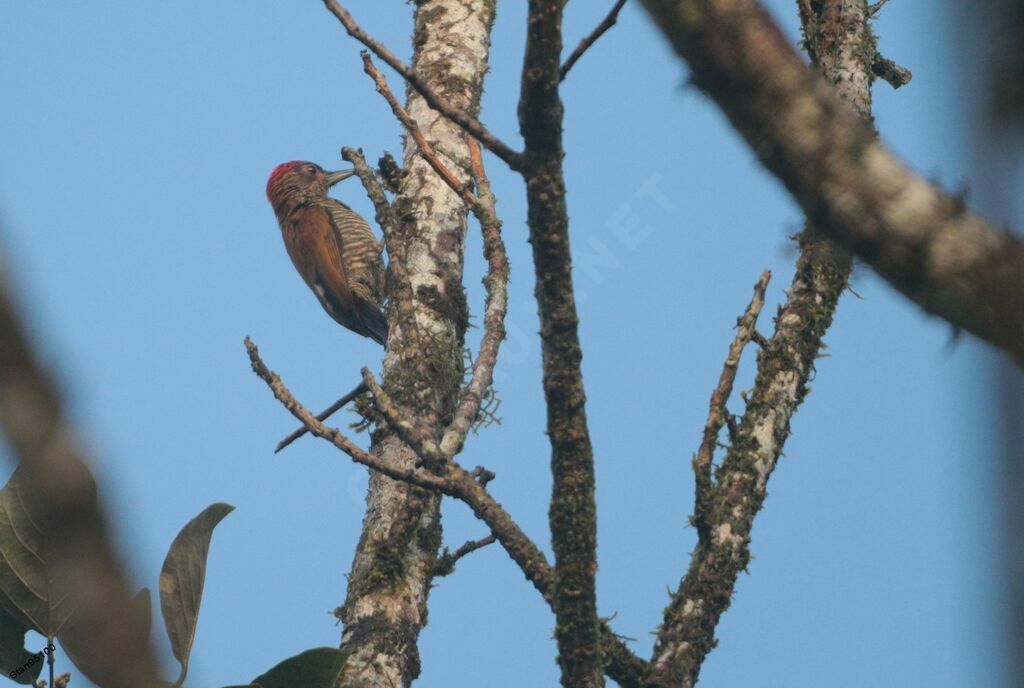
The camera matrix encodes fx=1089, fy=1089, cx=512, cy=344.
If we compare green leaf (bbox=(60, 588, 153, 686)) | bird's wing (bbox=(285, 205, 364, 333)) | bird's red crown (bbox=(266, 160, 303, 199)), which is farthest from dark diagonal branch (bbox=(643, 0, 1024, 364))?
bird's red crown (bbox=(266, 160, 303, 199))

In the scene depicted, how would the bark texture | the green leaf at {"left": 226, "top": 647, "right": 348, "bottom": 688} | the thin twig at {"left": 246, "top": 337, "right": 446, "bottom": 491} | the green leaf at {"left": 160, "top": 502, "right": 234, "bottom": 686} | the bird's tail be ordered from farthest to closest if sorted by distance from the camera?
the bird's tail
the bark texture
the thin twig at {"left": 246, "top": 337, "right": 446, "bottom": 491}
the green leaf at {"left": 226, "top": 647, "right": 348, "bottom": 688}
the green leaf at {"left": 160, "top": 502, "right": 234, "bottom": 686}

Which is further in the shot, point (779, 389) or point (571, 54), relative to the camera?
point (779, 389)

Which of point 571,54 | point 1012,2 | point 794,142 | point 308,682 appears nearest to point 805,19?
point 571,54

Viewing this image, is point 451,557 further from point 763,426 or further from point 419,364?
point 763,426

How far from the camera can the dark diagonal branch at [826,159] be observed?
1.01 meters

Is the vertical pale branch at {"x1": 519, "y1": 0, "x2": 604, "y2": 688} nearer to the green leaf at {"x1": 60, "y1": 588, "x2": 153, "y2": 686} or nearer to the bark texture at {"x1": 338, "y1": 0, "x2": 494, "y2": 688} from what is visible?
the bark texture at {"x1": 338, "y1": 0, "x2": 494, "y2": 688}

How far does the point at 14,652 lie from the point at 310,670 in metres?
0.63

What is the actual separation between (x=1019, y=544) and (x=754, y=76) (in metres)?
0.61

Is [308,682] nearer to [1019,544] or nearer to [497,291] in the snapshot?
[497,291]

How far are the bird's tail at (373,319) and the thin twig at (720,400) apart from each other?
514 cm

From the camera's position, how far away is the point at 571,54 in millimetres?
2002

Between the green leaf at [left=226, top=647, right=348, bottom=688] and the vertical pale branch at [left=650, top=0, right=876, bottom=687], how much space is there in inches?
35.4

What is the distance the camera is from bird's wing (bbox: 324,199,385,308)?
7.86 meters

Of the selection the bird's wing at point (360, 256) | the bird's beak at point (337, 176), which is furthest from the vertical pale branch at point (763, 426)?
the bird's beak at point (337, 176)
